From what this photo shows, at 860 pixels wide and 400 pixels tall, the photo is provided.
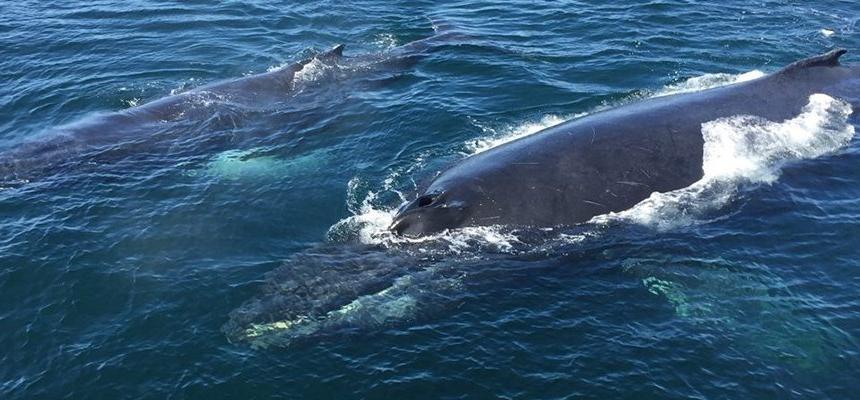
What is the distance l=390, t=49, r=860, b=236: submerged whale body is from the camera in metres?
22.9

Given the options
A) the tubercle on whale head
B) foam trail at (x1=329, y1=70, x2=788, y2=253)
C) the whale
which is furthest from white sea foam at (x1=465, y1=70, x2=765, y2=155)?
the whale

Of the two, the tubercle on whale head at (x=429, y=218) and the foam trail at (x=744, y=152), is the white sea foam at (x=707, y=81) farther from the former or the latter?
the tubercle on whale head at (x=429, y=218)

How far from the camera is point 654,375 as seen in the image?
18984mm

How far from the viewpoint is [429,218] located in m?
22.6

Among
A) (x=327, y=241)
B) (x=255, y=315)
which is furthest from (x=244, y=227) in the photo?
(x=255, y=315)

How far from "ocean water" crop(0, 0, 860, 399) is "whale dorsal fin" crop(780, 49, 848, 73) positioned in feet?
6.37

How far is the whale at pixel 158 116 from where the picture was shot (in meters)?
31.0

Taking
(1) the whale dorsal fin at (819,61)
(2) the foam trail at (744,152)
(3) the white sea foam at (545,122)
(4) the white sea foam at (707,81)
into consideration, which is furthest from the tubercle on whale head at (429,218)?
(4) the white sea foam at (707,81)

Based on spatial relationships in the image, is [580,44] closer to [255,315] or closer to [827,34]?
[827,34]

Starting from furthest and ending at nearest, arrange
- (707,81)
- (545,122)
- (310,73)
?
1. (310,73)
2. (707,81)
3. (545,122)

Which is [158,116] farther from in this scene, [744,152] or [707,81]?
[707,81]

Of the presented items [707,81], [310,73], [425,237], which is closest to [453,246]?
[425,237]

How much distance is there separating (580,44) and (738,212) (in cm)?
2080

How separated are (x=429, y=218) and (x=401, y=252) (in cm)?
138
